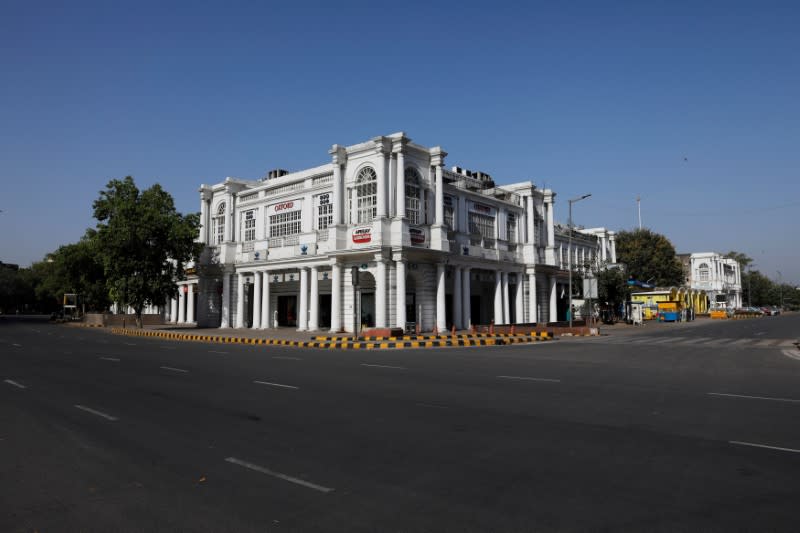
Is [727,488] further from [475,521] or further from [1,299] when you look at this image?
[1,299]

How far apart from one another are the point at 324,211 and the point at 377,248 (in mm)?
8081

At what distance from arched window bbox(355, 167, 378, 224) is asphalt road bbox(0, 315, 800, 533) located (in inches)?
949

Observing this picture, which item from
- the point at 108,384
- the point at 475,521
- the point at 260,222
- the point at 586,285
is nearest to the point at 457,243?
the point at 586,285

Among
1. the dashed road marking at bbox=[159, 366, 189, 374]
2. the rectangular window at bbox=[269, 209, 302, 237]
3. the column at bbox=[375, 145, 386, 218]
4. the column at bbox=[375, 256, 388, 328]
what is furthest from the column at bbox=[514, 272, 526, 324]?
the dashed road marking at bbox=[159, 366, 189, 374]

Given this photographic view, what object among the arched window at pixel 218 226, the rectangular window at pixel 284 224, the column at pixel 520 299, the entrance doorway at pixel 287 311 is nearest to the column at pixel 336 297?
the rectangular window at pixel 284 224

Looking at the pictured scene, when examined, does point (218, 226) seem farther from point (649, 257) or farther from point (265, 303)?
point (649, 257)

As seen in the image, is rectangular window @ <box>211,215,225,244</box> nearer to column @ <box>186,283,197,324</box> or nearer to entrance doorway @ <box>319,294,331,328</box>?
column @ <box>186,283,197,324</box>

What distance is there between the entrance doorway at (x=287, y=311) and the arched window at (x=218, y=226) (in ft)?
26.6

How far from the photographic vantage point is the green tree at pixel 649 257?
76250mm

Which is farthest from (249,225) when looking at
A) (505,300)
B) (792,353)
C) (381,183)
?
(792,353)

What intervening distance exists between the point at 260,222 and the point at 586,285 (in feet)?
87.0

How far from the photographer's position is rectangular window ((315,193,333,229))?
129 ft

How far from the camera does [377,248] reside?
33.3 metres

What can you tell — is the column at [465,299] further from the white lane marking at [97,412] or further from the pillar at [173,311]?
the pillar at [173,311]
